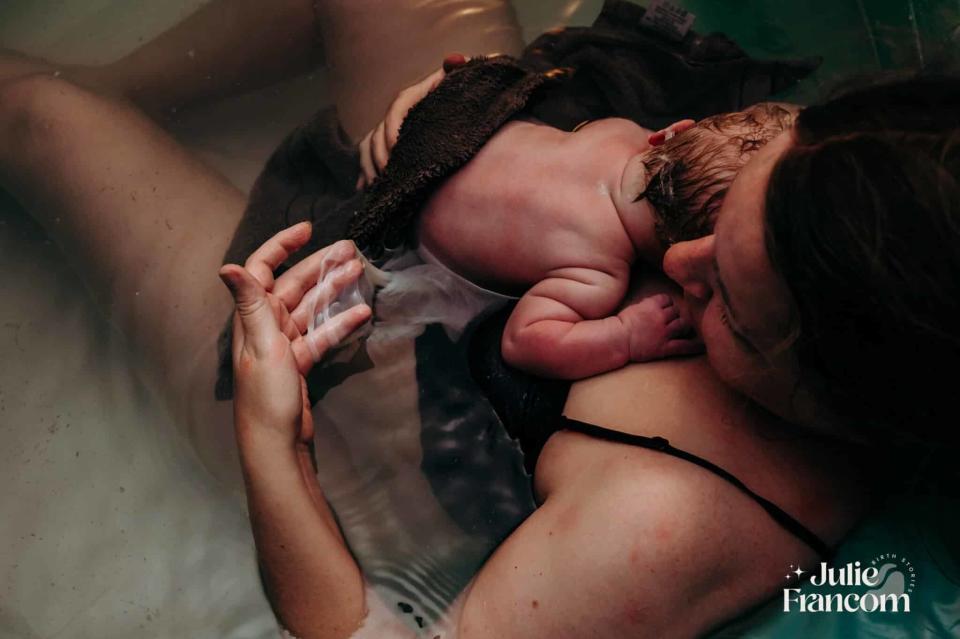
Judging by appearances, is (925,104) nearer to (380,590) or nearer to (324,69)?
(380,590)

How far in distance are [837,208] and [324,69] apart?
106 cm

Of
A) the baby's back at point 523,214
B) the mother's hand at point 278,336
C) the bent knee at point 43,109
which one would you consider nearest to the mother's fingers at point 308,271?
the mother's hand at point 278,336

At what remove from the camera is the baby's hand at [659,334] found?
0.88 metres

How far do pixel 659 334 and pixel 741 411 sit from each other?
13 cm

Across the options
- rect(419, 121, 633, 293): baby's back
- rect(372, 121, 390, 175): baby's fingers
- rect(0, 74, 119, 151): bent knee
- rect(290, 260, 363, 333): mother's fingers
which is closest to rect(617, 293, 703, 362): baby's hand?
rect(419, 121, 633, 293): baby's back

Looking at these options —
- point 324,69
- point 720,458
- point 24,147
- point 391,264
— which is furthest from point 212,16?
point 720,458

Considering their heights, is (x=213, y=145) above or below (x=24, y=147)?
below

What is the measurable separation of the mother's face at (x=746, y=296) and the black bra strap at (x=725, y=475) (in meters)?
0.08

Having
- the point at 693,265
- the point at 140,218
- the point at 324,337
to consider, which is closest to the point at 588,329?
the point at 693,265

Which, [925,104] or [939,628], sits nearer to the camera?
[925,104]

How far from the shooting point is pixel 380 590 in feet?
3.04

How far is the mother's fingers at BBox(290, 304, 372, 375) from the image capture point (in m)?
0.90

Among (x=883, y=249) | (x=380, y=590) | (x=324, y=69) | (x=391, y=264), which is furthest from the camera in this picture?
(x=324, y=69)

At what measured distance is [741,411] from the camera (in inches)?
31.4
